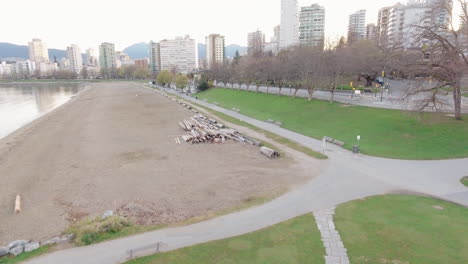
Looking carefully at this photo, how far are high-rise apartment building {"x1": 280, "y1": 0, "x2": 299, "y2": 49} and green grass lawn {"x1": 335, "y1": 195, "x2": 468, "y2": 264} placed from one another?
17820 cm

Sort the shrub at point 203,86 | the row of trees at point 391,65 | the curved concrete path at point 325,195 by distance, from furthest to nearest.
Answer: the shrub at point 203,86, the row of trees at point 391,65, the curved concrete path at point 325,195

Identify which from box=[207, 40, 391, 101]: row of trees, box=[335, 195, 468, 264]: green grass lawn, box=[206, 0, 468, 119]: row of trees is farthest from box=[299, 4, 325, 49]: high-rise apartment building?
box=[335, 195, 468, 264]: green grass lawn

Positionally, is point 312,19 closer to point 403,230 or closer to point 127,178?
point 127,178

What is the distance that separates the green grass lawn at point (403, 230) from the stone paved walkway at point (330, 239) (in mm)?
222

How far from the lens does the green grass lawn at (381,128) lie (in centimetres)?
2111

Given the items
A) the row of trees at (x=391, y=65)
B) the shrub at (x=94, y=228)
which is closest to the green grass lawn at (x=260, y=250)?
the shrub at (x=94, y=228)

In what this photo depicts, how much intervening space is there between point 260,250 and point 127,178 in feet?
37.0

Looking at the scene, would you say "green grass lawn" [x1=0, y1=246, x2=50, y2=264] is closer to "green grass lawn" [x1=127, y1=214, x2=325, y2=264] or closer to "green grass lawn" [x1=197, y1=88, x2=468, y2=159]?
"green grass lawn" [x1=127, y1=214, x2=325, y2=264]

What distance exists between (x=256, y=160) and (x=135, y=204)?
9.71m

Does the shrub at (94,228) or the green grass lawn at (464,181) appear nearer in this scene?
the shrub at (94,228)

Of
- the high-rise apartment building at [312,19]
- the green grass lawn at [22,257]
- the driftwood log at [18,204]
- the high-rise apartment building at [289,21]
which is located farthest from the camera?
the high-rise apartment building at [289,21]

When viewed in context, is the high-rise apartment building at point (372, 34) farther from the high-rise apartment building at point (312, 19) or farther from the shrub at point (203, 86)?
the shrub at point (203, 86)

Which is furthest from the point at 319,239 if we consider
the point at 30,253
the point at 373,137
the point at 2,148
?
the point at 2,148

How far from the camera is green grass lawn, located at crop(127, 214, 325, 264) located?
30.1ft
